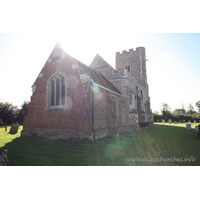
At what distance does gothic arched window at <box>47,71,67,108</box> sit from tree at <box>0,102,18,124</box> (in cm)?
2538

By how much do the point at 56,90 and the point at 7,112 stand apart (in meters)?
26.3

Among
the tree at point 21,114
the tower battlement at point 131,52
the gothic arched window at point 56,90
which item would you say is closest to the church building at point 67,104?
the gothic arched window at point 56,90

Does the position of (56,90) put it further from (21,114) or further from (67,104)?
(21,114)

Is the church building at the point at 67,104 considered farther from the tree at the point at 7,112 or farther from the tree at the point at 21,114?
the tree at the point at 21,114

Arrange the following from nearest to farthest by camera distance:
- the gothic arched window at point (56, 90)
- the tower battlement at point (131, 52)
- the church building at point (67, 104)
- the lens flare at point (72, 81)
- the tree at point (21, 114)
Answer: the church building at point (67, 104)
the lens flare at point (72, 81)
the gothic arched window at point (56, 90)
the tower battlement at point (131, 52)
the tree at point (21, 114)

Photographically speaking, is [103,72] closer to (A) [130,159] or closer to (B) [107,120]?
(B) [107,120]

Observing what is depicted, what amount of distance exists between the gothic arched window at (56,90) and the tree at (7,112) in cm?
2538

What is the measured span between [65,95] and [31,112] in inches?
171

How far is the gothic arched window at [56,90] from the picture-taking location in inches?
412

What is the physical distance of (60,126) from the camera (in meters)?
9.88

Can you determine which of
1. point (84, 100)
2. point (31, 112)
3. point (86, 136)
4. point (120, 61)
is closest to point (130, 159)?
point (86, 136)

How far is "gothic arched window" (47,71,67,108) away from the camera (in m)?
10.5

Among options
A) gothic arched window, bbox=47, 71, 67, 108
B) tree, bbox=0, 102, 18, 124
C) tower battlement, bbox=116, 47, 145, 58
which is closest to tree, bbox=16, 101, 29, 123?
tree, bbox=0, 102, 18, 124

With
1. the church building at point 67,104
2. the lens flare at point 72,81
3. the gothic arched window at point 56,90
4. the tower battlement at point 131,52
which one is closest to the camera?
the church building at point 67,104
